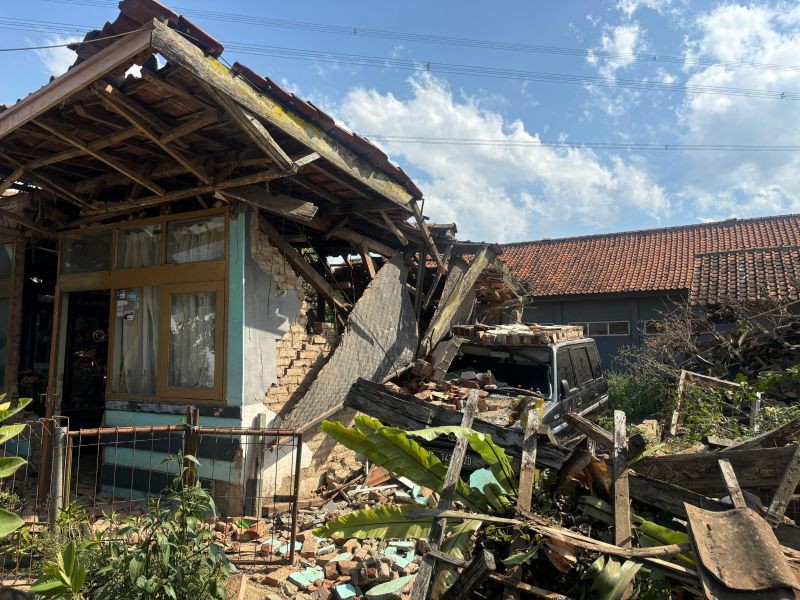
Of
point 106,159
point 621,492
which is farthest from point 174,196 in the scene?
point 621,492

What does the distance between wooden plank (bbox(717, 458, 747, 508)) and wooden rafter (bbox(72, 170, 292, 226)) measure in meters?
4.52

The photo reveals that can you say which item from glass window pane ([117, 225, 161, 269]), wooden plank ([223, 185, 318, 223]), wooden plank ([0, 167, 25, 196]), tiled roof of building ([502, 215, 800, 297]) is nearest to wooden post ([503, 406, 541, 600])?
wooden plank ([223, 185, 318, 223])

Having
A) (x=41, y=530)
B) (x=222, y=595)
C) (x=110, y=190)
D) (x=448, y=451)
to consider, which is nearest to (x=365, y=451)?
(x=448, y=451)

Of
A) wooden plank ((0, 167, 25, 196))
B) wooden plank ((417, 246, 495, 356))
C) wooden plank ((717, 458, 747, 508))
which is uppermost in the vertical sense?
wooden plank ((0, 167, 25, 196))

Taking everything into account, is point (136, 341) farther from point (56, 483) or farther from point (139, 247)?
point (56, 483)

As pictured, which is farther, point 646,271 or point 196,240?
point 646,271

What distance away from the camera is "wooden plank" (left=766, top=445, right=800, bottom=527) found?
117 inches

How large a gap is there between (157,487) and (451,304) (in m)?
5.06

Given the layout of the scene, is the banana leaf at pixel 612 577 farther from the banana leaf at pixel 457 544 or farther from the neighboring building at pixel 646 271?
the neighboring building at pixel 646 271

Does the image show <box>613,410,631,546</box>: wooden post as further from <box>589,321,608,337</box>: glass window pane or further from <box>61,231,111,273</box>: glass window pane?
<box>589,321,608,337</box>: glass window pane

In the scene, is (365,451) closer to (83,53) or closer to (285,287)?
(285,287)

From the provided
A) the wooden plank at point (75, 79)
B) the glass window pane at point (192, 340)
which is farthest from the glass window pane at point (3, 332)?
the wooden plank at point (75, 79)

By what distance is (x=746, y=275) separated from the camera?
15.4 metres

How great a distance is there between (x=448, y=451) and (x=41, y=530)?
3.50 m
